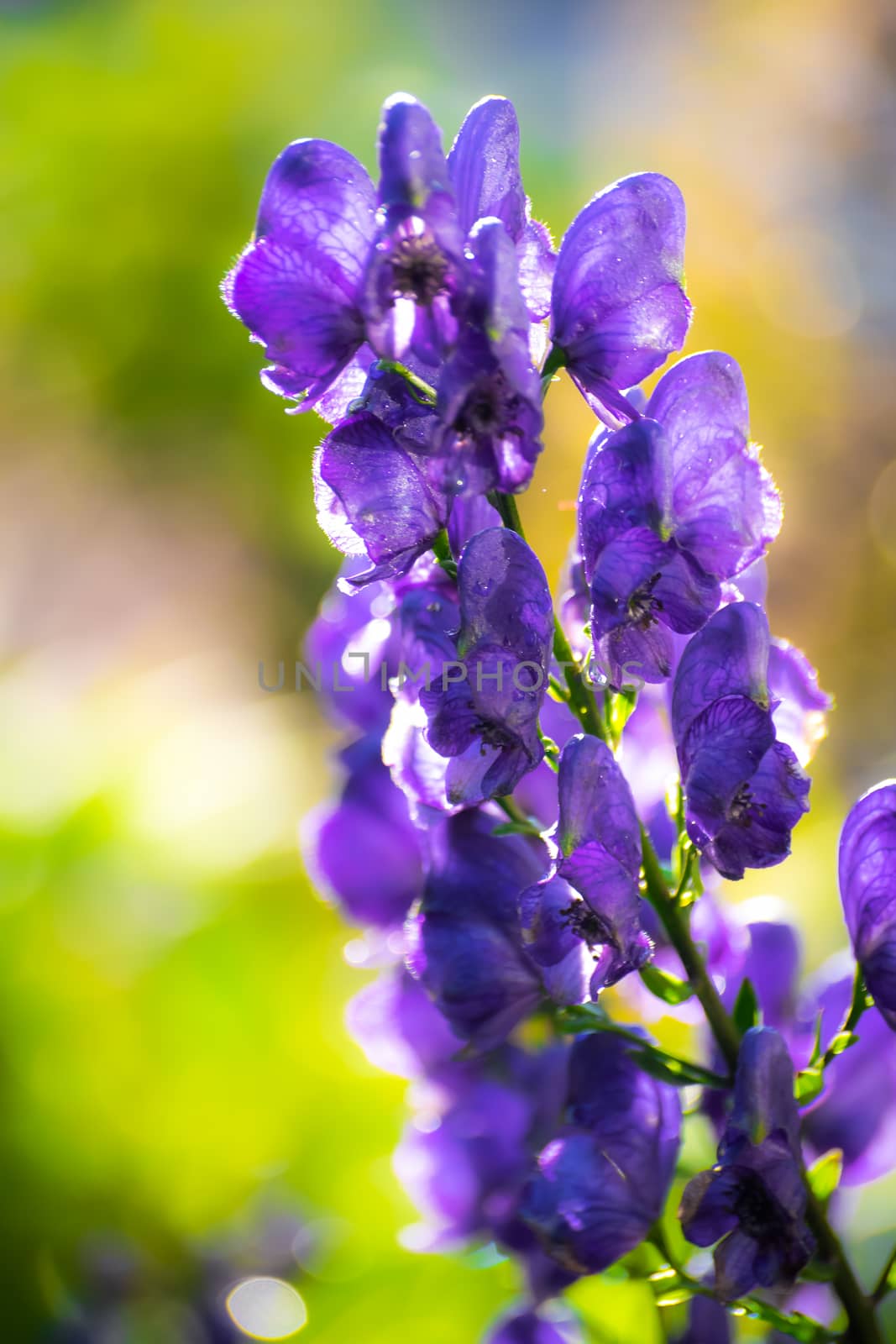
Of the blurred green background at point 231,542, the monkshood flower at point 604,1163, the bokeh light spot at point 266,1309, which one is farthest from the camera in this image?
the blurred green background at point 231,542

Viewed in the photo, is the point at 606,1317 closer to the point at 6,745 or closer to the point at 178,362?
the point at 6,745

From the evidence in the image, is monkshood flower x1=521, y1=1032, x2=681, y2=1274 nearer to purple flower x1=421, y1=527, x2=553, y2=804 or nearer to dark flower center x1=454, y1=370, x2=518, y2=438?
purple flower x1=421, y1=527, x2=553, y2=804

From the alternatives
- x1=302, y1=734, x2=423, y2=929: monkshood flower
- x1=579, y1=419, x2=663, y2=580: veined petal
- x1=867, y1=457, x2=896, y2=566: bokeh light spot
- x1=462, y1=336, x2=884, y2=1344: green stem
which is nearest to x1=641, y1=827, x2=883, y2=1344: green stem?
x1=462, y1=336, x2=884, y2=1344: green stem

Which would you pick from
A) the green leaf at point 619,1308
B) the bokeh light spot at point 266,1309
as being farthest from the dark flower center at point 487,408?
the bokeh light spot at point 266,1309

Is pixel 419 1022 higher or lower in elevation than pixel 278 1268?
higher

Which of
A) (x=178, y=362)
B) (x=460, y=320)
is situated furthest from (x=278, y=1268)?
(x=178, y=362)

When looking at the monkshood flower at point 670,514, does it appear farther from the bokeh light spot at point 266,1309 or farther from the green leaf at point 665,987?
the bokeh light spot at point 266,1309
